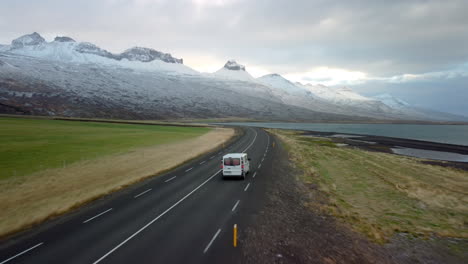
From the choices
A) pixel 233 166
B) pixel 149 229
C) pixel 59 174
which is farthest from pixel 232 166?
pixel 59 174

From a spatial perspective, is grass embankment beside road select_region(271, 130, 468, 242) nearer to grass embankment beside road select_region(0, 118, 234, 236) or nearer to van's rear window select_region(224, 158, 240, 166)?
van's rear window select_region(224, 158, 240, 166)

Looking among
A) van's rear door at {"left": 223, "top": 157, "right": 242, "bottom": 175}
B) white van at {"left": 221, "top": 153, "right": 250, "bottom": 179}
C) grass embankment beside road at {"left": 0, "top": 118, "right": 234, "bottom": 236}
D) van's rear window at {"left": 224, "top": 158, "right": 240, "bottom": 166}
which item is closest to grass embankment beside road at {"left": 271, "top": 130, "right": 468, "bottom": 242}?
white van at {"left": 221, "top": 153, "right": 250, "bottom": 179}

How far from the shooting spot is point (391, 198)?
24000 mm

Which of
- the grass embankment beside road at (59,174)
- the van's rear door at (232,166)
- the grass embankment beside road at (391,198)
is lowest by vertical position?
the grass embankment beside road at (59,174)

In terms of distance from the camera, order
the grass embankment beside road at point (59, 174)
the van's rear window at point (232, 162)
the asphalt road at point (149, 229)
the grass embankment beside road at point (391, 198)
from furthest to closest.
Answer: the van's rear window at point (232, 162) → the grass embankment beside road at point (59, 174) → the grass embankment beside road at point (391, 198) → the asphalt road at point (149, 229)

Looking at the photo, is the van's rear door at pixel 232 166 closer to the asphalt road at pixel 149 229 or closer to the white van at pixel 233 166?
the white van at pixel 233 166

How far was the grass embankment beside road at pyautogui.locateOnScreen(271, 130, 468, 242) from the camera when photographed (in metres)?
17.5

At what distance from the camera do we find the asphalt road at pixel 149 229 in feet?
41.0

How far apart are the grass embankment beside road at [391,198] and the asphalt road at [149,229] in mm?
6250

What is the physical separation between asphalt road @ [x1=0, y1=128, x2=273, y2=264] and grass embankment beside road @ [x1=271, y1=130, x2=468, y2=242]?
20.5 ft

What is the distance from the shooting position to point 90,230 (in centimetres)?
1541

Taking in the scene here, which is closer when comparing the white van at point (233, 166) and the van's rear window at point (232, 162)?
the white van at point (233, 166)

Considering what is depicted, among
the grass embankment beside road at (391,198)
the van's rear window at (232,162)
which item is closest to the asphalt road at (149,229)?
the van's rear window at (232,162)

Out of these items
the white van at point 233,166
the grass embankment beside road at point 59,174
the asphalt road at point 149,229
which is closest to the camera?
the asphalt road at point 149,229
